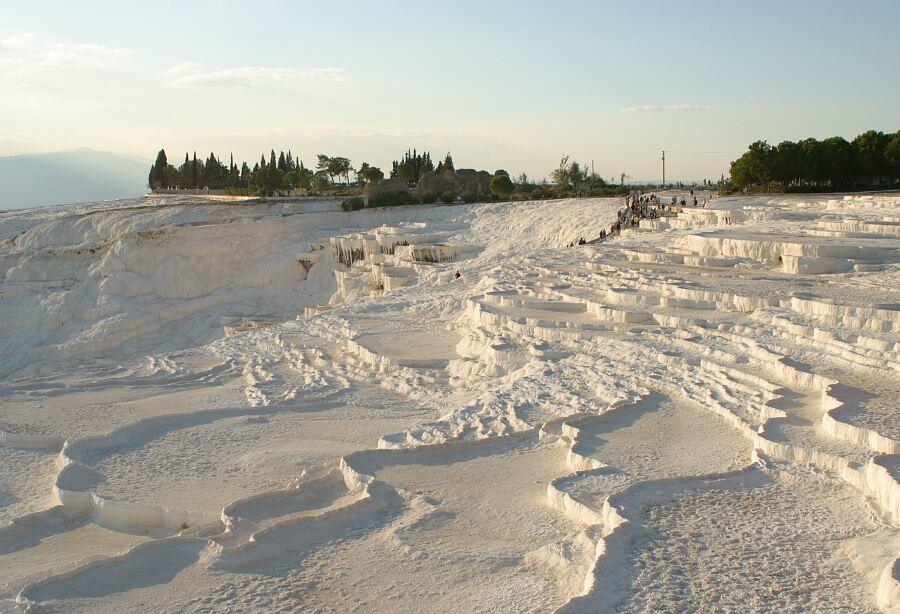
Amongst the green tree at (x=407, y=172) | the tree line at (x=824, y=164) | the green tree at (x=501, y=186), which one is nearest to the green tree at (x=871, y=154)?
the tree line at (x=824, y=164)

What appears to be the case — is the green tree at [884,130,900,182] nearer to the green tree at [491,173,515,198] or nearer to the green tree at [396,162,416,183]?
the green tree at [491,173,515,198]

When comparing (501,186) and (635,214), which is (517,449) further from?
(501,186)

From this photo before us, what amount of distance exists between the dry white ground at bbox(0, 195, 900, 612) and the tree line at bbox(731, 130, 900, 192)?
421 inches

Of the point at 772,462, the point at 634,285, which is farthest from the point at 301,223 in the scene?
the point at 772,462

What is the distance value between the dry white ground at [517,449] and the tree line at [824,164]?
10.7 metres

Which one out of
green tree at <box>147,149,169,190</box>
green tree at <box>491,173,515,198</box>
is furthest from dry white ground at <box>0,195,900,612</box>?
green tree at <box>147,149,169,190</box>

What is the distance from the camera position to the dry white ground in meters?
4.73

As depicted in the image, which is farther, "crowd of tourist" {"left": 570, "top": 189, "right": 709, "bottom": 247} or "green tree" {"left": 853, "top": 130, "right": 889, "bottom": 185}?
"green tree" {"left": 853, "top": 130, "right": 889, "bottom": 185}

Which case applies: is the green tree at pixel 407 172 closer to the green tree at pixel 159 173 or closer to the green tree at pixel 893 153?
the green tree at pixel 159 173

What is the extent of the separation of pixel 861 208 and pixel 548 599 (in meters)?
15.9

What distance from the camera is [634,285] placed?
12.5m

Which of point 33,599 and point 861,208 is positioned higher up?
point 861,208

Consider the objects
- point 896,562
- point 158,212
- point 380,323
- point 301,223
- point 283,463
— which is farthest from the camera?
point 158,212

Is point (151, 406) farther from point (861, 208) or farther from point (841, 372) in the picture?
point (861, 208)
